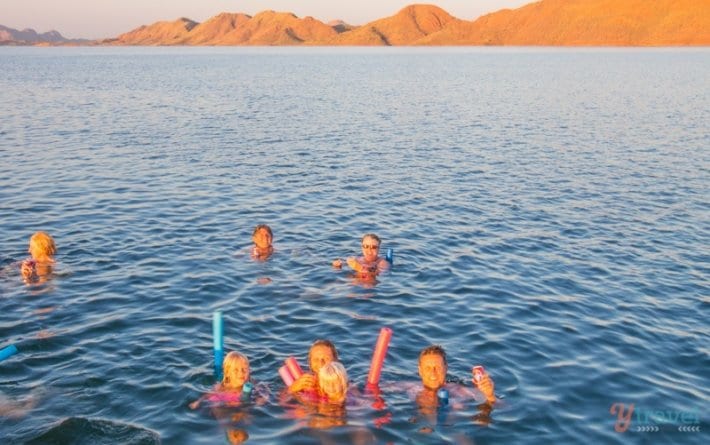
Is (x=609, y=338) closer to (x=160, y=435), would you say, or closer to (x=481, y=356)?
(x=481, y=356)

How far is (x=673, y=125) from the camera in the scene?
50.9m

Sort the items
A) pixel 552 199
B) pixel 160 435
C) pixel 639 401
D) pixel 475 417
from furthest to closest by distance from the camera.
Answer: pixel 552 199, pixel 639 401, pixel 475 417, pixel 160 435

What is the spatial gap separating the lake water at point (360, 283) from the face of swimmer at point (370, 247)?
2.63 feet

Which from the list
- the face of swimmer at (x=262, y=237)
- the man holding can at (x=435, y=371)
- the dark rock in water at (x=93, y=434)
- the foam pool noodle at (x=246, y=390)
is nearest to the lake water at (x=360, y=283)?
the dark rock in water at (x=93, y=434)

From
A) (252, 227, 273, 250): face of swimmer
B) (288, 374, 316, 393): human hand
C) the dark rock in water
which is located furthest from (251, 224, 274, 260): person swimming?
the dark rock in water

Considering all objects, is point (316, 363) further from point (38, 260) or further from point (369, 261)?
point (38, 260)

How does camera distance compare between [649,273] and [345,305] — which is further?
[649,273]

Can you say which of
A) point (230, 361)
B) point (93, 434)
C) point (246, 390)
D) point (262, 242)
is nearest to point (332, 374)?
point (246, 390)

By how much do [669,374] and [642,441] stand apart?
2978 millimetres

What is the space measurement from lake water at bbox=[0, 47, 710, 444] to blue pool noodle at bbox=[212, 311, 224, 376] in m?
0.66

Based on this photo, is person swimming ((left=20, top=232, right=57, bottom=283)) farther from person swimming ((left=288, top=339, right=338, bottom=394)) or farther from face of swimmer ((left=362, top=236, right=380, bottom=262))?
person swimming ((left=288, top=339, right=338, bottom=394))

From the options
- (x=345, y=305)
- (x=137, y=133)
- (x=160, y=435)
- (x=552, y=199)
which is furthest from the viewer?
(x=137, y=133)

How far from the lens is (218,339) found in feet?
39.0

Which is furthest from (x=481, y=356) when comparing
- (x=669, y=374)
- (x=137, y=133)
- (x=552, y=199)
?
(x=137, y=133)
